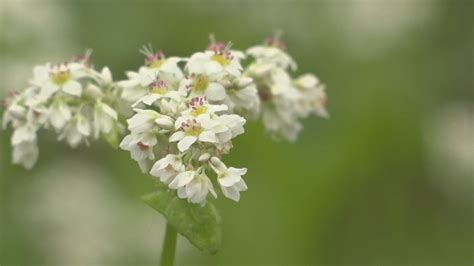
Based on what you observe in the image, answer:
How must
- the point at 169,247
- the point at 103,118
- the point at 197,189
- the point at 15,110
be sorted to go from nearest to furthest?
the point at 197,189 → the point at 169,247 → the point at 103,118 → the point at 15,110

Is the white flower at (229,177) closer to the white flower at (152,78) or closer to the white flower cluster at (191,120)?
the white flower cluster at (191,120)

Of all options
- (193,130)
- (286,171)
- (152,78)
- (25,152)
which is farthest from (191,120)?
(286,171)

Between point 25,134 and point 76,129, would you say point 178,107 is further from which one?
point 25,134

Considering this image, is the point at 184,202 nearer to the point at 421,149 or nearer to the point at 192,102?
the point at 192,102

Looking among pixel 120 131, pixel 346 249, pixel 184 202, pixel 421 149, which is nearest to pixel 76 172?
pixel 346 249

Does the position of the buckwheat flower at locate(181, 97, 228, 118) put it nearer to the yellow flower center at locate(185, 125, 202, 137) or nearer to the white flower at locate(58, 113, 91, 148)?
the yellow flower center at locate(185, 125, 202, 137)

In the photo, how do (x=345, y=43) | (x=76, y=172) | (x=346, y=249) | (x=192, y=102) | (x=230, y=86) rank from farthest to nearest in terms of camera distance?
(x=345, y=43) < (x=76, y=172) < (x=346, y=249) < (x=230, y=86) < (x=192, y=102)

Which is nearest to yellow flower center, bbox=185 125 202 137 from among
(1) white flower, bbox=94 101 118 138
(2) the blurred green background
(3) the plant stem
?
(3) the plant stem
